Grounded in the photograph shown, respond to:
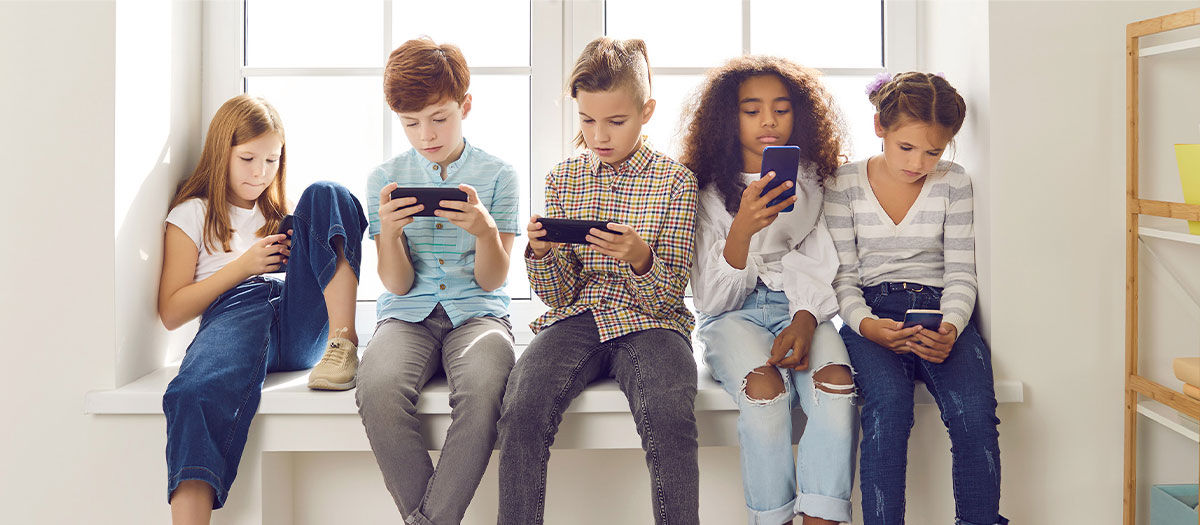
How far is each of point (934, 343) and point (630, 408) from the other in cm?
55

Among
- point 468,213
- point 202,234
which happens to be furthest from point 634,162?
point 202,234

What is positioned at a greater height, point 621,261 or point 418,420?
point 621,261

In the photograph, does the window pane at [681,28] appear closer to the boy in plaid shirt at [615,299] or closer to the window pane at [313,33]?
the boy in plaid shirt at [615,299]

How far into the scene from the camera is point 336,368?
1.58 m

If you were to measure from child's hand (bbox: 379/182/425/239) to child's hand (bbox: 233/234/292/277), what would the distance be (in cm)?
25

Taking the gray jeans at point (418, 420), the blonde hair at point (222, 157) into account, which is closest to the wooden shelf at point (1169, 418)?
the gray jeans at point (418, 420)

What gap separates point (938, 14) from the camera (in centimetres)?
188

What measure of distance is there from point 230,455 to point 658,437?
2.45 ft

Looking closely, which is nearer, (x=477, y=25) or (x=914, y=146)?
(x=914, y=146)

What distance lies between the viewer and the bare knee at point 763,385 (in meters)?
1.45

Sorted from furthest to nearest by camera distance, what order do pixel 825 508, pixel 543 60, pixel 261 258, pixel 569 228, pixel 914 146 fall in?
pixel 543 60, pixel 261 258, pixel 914 146, pixel 569 228, pixel 825 508

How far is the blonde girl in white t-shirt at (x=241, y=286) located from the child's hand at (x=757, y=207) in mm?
753

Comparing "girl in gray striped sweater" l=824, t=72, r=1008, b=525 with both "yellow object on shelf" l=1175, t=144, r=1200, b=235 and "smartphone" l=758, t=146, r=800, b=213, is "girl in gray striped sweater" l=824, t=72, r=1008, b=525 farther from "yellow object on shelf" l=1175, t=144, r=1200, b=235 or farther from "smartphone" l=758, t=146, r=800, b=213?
"yellow object on shelf" l=1175, t=144, r=1200, b=235

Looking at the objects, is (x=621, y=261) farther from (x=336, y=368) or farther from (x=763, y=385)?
(x=336, y=368)
